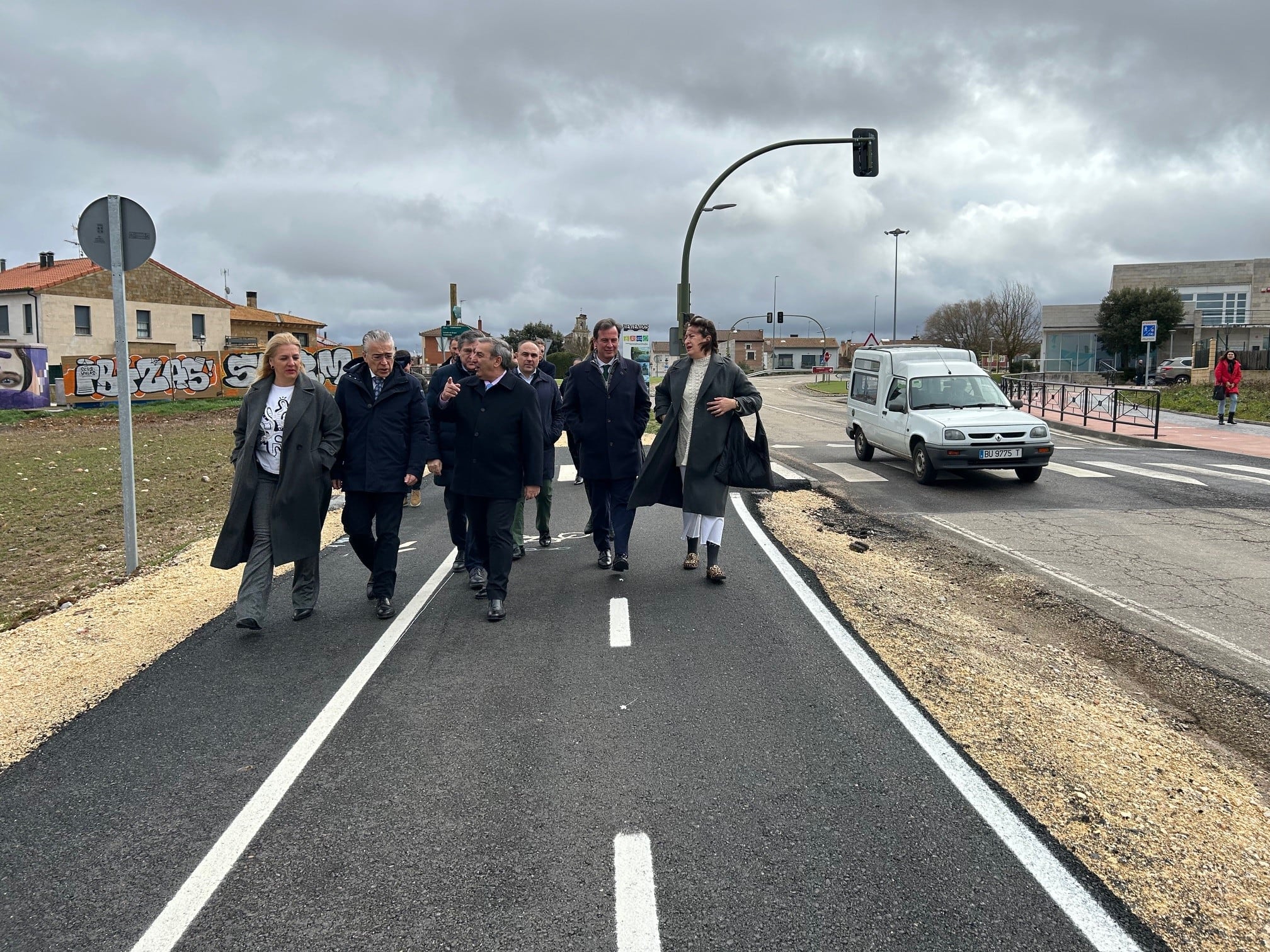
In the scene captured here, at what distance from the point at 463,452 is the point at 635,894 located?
3.85 m

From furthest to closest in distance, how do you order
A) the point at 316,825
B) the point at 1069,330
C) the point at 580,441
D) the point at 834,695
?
the point at 1069,330, the point at 580,441, the point at 834,695, the point at 316,825

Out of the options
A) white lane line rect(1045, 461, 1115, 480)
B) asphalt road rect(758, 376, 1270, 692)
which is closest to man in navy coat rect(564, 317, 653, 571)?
asphalt road rect(758, 376, 1270, 692)

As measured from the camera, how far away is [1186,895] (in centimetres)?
282

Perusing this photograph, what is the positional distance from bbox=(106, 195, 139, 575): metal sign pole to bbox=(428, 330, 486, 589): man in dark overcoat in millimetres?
2411

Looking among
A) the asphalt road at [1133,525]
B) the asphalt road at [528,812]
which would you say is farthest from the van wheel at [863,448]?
the asphalt road at [528,812]

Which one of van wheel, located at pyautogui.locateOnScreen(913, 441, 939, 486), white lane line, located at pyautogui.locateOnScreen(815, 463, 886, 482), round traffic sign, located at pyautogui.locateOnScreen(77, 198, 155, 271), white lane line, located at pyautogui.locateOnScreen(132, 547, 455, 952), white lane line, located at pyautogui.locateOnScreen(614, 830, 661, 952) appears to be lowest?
white lane line, located at pyautogui.locateOnScreen(132, 547, 455, 952)

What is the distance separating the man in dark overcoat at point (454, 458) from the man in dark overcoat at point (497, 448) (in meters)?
0.31

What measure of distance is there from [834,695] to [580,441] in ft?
11.3

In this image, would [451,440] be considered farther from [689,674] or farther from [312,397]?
[689,674]

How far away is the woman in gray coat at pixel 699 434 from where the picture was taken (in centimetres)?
693

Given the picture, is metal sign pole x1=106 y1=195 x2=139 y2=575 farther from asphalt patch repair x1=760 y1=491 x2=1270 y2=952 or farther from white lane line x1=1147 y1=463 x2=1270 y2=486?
white lane line x1=1147 y1=463 x2=1270 y2=486

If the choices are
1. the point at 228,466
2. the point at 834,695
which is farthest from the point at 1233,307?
the point at 834,695

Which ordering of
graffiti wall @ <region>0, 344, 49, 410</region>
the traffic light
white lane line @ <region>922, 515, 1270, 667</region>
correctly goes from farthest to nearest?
1. graffiti wall @ <region>0, 344, 49, 410</region>
2. the traffic light
3. white lane line @ <region>922, 515, 1270, 667</region>

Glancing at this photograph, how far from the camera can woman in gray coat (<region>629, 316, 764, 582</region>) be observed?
22.7 feet
